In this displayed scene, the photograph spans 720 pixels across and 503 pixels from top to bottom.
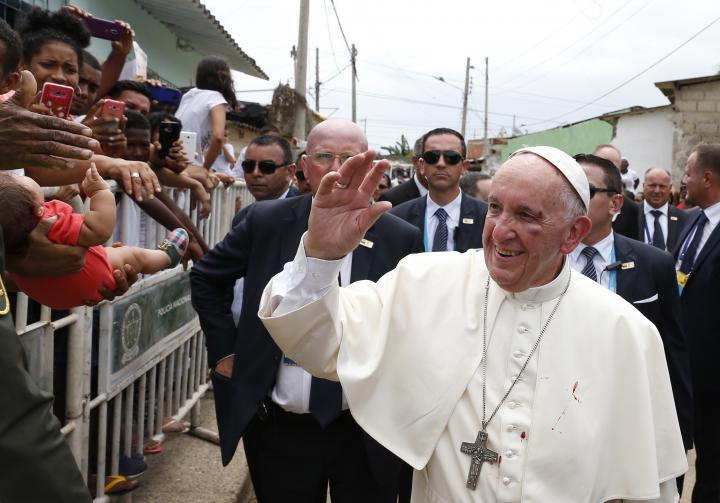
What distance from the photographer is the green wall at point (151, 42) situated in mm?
9797

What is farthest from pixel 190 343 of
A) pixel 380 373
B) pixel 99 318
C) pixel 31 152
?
pixel 31 152

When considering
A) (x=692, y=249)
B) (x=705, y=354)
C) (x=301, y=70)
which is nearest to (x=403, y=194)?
(x=692, y=249)

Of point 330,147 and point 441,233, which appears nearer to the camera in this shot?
point 330,147

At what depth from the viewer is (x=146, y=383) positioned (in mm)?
4719

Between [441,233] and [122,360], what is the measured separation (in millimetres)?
2578

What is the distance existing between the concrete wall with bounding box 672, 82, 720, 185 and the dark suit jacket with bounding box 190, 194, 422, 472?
18.0 m

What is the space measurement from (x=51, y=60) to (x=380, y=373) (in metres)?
2.61

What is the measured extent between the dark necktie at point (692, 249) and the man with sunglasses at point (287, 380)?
2.84m

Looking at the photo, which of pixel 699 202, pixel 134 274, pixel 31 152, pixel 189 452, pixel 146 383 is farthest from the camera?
pixel 699 202

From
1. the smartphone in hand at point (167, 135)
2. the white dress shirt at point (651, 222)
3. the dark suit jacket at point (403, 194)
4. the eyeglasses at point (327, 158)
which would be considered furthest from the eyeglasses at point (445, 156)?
the white dress shirt at point (651, 222)

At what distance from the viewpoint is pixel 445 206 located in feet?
18.6

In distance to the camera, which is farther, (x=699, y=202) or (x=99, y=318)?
(x=699, y=202)

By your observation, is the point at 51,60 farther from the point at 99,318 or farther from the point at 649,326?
the point at 649,326

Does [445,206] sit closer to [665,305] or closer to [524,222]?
[665,305]
